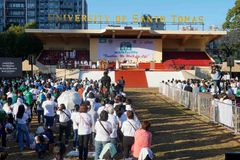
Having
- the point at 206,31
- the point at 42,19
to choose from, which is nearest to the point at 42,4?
the point at 42,19

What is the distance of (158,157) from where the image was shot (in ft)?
36.0

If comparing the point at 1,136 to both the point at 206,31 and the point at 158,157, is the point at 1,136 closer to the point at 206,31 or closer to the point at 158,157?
the point at 158,157

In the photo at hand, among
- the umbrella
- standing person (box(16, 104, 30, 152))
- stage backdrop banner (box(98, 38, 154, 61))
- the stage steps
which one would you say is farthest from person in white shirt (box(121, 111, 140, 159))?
stage backdrop banner (box(98, 38, 154, 61))

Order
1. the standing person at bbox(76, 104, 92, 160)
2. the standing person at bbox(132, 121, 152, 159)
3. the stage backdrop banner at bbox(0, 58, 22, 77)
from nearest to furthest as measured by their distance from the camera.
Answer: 1. the standing person at bbox(132, 121, 152, 159)
2. the standing person at bbox(76, 104, 92, 160)
3. the stage backdrop banner at bbox(0, 58, 22, 77)

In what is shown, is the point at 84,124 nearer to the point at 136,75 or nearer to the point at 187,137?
the point at 187,137

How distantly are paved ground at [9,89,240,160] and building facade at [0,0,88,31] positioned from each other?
119380mm

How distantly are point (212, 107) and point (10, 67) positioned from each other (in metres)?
10.9

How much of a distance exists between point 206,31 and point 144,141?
51.1 m

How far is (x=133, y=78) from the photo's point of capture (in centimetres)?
4447

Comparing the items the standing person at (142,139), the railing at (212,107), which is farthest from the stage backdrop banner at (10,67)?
the standing person at (142,139)

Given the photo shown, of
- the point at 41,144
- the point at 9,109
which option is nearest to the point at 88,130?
the point at 41,144

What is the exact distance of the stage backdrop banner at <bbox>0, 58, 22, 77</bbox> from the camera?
22.0m

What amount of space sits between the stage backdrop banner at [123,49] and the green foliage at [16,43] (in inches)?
528

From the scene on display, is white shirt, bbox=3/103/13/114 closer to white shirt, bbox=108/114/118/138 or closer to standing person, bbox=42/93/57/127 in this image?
standing person, bbox=42/93/57/127
